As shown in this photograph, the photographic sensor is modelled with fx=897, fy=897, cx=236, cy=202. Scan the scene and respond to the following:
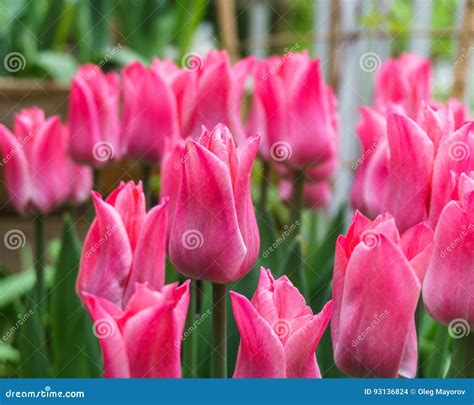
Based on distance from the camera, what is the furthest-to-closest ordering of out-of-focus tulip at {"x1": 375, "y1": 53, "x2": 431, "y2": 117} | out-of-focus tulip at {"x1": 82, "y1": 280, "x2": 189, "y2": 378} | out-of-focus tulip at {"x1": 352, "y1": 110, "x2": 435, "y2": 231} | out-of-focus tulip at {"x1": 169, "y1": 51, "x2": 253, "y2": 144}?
out-of-focus tulip at {"x1": 375, "y1": 53, "x2": 431, "y2": 117}, out-of-focus tulip at {"x1": 169, "y1": 51, "x2": 253, "y2": 144}, out-of-focus tulip at {"x1": 352, "y1": 110, "x2": 435, "y2": 231}, out-of-focus tulip at {"x1": 82, "y1": 280, "x2": 189, "y2": 378}

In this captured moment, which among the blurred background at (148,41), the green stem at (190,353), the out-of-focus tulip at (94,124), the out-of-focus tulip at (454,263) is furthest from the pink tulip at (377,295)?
the blurred background at (148,41)

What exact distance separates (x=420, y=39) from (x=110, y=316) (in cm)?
159

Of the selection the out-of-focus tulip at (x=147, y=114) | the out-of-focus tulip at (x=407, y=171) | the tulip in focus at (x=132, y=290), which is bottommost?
the tulip in focus at (x=132, y=290)

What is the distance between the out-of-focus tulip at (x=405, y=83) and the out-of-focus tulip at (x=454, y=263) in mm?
354

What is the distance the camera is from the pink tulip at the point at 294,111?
0.64 metres

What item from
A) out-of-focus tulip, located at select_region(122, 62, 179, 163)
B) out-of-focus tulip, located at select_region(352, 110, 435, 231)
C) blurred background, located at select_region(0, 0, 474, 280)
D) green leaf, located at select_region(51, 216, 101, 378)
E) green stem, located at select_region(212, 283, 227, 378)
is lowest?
green leaf, located at select_region(51, 216, 101, 378)

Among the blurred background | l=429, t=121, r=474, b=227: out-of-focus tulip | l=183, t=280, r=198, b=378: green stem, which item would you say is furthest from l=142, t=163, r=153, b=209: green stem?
the blurred background

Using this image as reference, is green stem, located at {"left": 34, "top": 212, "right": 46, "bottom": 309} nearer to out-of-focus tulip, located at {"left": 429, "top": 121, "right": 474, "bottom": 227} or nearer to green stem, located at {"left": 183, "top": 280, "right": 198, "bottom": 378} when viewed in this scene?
green stem, located at {"left": 183, "top": 280, "right": 198, "bottom": 378}

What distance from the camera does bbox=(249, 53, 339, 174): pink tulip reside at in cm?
64

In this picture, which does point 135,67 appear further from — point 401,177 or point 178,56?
point 178,56

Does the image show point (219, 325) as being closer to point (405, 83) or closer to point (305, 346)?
point (305, 346)

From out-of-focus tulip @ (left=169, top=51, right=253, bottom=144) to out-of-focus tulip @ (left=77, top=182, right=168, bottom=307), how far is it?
7.8 inches

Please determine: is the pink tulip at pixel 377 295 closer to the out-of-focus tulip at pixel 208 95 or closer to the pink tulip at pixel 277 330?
the pink tulip at pixel 277 330

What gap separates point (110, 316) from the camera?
1.12 ft
